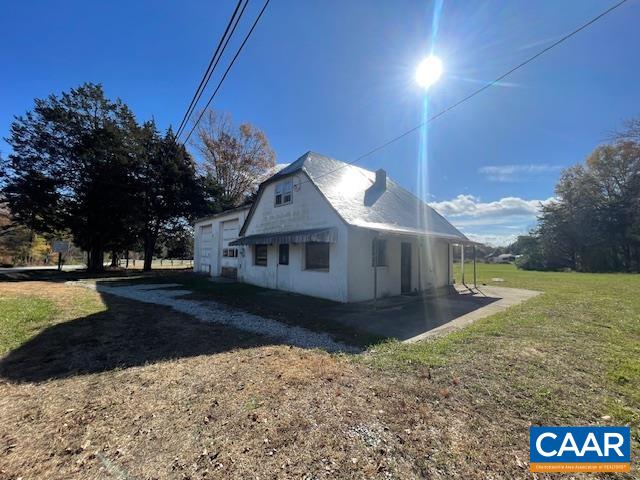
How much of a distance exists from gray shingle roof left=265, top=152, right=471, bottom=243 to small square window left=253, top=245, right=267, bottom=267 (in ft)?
11.3

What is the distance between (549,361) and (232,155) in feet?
99.3

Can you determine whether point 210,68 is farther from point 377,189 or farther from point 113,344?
point 377,189

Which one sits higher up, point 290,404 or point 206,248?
point 206,248

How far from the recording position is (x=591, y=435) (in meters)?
2.86

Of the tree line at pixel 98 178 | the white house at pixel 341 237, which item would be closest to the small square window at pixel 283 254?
the white house at pixel 341 237

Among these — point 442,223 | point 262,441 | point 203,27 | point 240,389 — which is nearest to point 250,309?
point 240,389

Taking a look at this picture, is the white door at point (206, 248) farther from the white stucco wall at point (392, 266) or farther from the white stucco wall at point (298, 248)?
the white stucco wall at point (392, 266)

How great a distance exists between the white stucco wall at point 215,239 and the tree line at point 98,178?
6.15m

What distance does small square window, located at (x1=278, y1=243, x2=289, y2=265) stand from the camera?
42.7 feet

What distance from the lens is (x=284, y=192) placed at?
13430mm

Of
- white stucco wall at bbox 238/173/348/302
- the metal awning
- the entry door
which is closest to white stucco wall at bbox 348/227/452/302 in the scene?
the entry door

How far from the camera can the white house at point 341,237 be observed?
1037cm

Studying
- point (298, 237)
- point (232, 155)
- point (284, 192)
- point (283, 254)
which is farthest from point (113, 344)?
point (232, 155)

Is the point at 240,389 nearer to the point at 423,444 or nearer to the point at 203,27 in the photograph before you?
the point at 423,444
